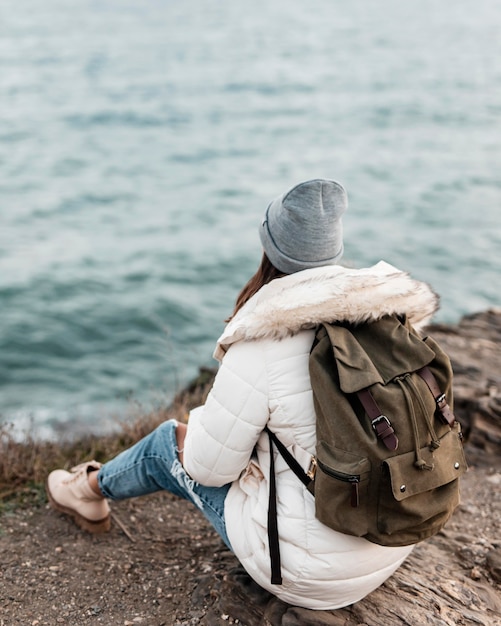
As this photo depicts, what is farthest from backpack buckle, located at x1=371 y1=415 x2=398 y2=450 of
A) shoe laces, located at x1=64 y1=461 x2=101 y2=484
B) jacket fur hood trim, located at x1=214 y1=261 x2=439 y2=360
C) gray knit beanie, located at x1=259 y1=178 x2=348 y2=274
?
shoe laces, located at x1=64 y1=461 x2=101 y2=484

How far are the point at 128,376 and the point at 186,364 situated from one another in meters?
0.68

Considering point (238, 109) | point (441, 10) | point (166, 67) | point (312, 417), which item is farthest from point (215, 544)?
point (441, 10)

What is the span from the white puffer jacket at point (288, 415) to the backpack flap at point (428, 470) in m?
0.29

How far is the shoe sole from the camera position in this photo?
3.71 m

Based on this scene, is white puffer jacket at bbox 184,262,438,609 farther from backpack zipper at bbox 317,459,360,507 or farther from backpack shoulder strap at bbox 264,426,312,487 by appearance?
backpack zipper at bbox 317,459,360,507

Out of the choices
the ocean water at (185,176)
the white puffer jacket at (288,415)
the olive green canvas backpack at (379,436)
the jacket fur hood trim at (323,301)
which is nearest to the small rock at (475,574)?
the white puffer jacket at (288,415)

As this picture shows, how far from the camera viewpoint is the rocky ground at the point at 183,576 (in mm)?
2912

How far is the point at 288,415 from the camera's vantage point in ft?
8.09

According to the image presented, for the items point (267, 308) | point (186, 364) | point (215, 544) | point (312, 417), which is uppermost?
point (267, 308)

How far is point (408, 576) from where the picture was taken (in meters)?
3.11

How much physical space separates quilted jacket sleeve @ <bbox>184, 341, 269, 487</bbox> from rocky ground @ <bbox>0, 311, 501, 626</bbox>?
2.12ft

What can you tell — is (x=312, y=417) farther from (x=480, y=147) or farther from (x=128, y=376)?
(x=480, y=147)

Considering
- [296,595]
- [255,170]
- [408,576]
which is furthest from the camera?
[255,170]

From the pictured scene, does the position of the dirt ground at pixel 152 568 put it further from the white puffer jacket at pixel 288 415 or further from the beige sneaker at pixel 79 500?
the white puffer jacket at pixel 288 415
